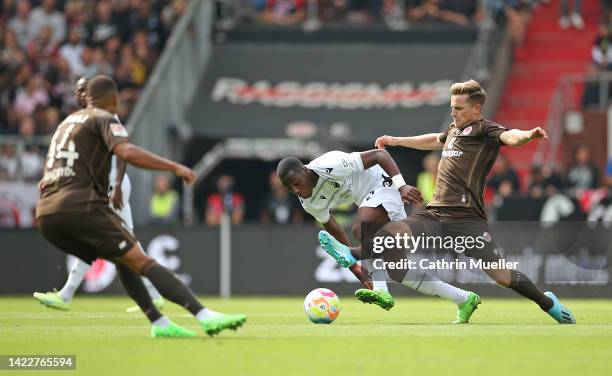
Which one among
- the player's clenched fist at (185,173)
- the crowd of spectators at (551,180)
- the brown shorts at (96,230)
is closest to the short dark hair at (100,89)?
the brown shorts at (96,230)

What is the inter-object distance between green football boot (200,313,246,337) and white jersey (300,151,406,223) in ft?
11.6

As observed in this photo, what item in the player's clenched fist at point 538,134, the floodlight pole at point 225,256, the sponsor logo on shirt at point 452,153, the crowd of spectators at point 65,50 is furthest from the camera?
the crowd of spectators at point 65,50

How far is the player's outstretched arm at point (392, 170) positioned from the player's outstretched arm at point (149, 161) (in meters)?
3.13

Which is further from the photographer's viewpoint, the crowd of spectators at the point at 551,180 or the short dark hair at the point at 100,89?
the crowd of spectators at the point at 551,180

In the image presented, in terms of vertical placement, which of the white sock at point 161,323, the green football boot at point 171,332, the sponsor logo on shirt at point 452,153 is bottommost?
the green football boot at point 171,332

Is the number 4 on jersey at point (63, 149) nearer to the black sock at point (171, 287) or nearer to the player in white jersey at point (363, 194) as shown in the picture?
the black sock at point (171, 287)

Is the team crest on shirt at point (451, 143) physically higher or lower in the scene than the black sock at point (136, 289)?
higher

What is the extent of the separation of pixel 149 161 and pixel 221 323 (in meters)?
1.36

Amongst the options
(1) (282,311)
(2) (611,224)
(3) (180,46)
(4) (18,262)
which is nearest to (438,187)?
(1) (282,311)

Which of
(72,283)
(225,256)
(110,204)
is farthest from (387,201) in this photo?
(225,256)

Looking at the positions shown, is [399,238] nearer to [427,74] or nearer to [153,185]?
[153,185]

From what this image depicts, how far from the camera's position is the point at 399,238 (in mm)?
12938

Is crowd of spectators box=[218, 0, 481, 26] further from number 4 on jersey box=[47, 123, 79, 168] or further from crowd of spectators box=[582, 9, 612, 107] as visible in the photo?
number 4 on jersey box=[47, 123, 79, 168]

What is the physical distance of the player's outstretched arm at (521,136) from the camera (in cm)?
1140
